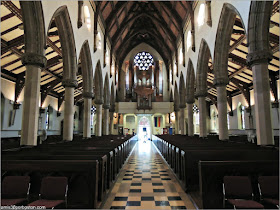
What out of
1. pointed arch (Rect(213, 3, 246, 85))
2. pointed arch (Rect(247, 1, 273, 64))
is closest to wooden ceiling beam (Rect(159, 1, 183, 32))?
pointed arch (Rect(213, 3, 246, 85))

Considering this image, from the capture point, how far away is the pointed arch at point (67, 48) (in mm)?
8781

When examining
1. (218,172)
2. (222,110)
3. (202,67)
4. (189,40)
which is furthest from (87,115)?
(218,172)

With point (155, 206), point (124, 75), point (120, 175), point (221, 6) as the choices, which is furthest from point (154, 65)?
point (155, 206)

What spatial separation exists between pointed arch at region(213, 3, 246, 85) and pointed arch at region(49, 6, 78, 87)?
712cm

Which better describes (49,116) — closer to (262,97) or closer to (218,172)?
(262,97)

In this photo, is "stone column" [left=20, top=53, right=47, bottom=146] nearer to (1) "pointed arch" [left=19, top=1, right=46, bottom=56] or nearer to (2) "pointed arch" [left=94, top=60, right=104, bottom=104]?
(1) "pointed arch" [left=19, top=1, right=46, bottom=56]

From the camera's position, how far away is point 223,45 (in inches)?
366

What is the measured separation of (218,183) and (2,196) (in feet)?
12.1

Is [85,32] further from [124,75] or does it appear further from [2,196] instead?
[124,75]

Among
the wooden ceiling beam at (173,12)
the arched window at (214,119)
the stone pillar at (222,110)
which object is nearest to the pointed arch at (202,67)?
the stone pillar at (222,110)

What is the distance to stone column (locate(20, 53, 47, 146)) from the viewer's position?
6.18m

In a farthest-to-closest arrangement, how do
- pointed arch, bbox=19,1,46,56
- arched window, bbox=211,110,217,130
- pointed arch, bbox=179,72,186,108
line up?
arched window, bbox=211,110,217,130
pointed arch, bbox=179,72,186,108
pointed arch, bbox=19,1,46,56

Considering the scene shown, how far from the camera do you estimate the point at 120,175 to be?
6.64m

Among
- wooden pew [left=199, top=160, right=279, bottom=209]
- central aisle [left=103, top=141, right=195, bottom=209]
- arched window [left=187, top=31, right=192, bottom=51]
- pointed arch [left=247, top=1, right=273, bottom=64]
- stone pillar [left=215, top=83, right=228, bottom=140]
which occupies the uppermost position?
arched window [left=187, top=31, right=192, bottom=51]
